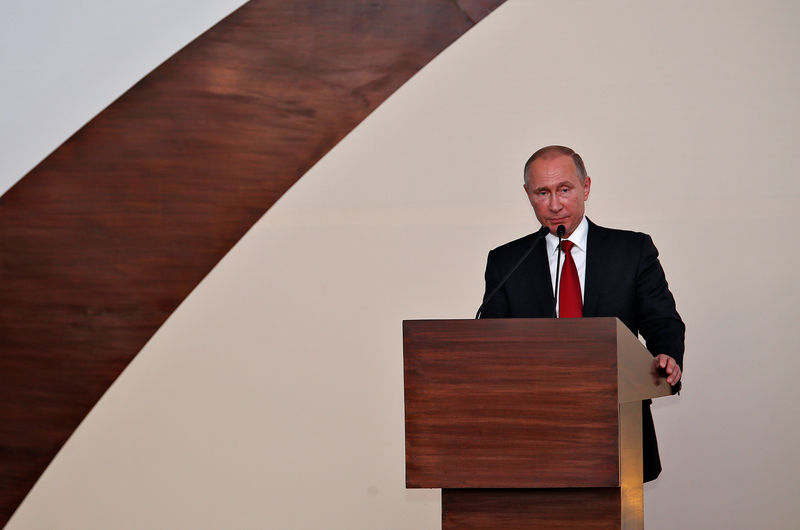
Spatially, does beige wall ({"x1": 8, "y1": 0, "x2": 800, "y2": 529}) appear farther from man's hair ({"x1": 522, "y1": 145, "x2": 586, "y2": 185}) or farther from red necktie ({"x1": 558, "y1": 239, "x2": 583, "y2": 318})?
red necktie ({"x1": 558, "y1": 239, "x2": 583, "y2": 318})

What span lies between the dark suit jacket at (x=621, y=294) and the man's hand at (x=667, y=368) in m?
0.25

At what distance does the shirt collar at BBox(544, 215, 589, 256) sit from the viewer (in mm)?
2395

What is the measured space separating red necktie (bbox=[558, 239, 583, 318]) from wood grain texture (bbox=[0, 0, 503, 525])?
142 cm

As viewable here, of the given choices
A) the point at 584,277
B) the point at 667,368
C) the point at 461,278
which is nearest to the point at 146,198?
the point at 461,278

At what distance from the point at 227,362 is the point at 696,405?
1.76m

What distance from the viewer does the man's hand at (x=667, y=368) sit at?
196cm

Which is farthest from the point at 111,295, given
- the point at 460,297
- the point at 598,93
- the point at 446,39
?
the point at 598,93

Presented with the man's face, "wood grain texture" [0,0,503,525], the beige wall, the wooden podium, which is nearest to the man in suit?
the man's face

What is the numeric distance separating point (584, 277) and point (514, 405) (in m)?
0.83

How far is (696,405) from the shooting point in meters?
3.27

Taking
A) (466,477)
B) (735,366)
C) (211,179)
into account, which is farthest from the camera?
(211,179)

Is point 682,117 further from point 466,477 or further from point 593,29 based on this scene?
point 466,477

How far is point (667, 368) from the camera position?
197cm

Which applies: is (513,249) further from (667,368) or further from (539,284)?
(667,368)
